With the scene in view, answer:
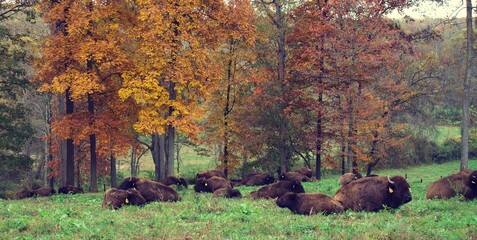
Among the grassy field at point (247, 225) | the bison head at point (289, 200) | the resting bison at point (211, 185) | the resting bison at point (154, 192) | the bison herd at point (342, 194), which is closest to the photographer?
the grassy field at point (247, 225)

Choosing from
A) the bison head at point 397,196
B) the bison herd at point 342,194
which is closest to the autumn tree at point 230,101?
the bison herd at point 342,194

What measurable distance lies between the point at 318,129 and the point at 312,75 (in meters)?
5.07

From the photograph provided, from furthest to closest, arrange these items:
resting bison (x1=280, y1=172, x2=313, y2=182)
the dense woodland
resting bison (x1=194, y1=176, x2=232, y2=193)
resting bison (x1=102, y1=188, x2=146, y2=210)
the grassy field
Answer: resting bison (x1=280, y1=172, x2=313, y2=182) → the dense woodland → resting bison (x1=194, y1=176, x2=232, y2=193) → resting bison (x1=102, y1=188, x2=146, y2=210) → the grassy field

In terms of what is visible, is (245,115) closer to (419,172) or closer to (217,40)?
(217,40)

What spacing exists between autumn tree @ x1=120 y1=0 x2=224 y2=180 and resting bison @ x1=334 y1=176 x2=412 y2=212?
11750 mm

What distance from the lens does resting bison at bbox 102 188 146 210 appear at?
52.0 feet

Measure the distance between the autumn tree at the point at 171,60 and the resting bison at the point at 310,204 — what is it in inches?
436

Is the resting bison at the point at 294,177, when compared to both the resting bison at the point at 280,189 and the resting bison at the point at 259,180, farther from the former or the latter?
the resting bison at the point at 280,189

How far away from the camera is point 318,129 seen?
112 feet

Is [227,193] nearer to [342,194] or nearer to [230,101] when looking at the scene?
[342,194]

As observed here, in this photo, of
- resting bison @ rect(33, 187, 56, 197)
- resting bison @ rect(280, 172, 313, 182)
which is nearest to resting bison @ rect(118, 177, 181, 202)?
resting bison @ rect(33, 187, 56, 197)

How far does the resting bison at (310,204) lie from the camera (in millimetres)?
13406

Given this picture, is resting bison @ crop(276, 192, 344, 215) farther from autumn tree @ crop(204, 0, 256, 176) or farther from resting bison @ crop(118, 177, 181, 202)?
autumn tree @ crop(204, 0, 256, 176)

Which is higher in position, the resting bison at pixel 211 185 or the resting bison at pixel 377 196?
the resting bison at pixel 377 196
